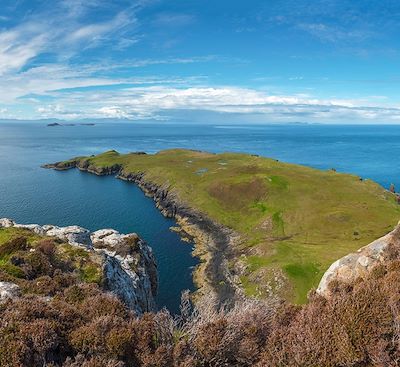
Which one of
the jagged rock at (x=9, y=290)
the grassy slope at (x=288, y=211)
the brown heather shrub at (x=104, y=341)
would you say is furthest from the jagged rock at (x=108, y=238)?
the brown heather shrub at (x=104, y=341)

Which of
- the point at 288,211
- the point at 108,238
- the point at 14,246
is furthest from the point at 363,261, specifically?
the point at 288,211

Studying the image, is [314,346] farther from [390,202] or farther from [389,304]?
[390,202]

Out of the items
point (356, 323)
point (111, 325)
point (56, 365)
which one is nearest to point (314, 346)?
point (356, 323)

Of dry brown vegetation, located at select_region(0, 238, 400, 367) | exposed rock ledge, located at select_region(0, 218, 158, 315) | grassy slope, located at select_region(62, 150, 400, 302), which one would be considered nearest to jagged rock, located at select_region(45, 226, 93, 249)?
exposed rock ledge, located at select_region(0, 218, 158, 315)

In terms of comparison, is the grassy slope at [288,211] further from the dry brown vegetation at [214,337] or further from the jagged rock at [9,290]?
the jagged rock at [9,290]

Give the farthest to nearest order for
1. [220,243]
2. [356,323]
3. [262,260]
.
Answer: [220,243]
[262,260]
[356,323]

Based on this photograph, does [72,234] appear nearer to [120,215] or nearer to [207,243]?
[207,243]

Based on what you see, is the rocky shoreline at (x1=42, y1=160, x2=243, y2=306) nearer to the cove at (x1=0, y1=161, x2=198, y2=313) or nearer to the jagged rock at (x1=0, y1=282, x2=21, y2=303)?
the cove at (x1=0, y1=161, x2=198, y2=313)
